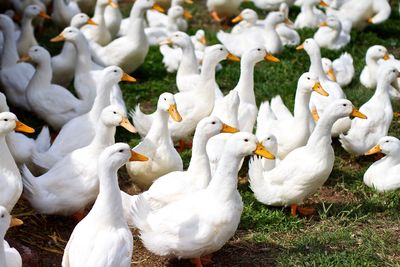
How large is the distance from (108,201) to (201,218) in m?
0.66

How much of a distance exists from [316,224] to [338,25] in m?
4.15

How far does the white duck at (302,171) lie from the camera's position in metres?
6.16

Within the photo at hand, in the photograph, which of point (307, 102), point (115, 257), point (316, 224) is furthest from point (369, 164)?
point (115, 257)

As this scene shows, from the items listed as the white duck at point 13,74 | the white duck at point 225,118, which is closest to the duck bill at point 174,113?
the white duck at point 225,118

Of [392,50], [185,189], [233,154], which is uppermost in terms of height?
[233,154]

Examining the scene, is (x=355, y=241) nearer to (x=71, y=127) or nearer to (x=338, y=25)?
(x=71, y=127)

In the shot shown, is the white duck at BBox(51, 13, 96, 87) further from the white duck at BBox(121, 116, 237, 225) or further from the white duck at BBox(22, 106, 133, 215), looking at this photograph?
the white duck at BBox(121, 116, 237, 225)

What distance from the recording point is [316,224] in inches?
245

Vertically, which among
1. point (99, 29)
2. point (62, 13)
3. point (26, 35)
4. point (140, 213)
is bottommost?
point (62, 13)

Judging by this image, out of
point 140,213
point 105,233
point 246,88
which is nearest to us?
point 105,233

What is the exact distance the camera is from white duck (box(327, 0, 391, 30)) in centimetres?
1051

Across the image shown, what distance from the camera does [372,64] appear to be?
860cm

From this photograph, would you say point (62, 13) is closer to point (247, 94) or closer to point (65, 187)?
point (247, 94)

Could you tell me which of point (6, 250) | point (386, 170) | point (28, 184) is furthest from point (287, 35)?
point (6, 250)
